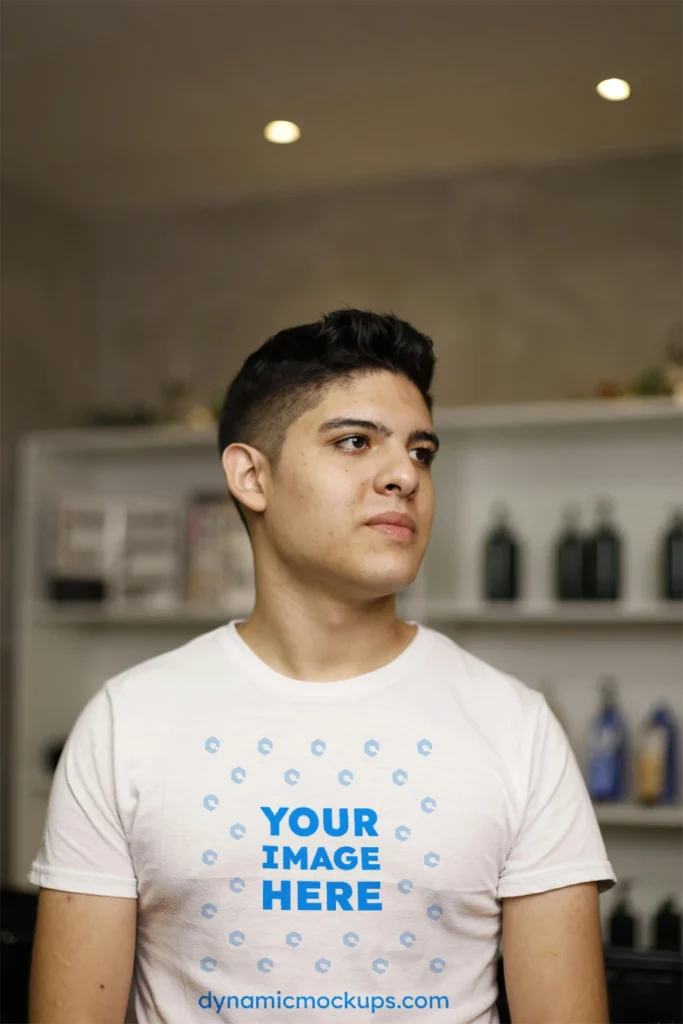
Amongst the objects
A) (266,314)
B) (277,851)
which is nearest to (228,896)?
(277,851)

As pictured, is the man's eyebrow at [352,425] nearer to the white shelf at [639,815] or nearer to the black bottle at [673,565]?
the black bottle at [673,565]

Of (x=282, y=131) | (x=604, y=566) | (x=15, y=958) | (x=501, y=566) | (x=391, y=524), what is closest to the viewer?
(x=391, y=524)

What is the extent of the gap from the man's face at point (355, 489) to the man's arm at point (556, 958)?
16.2 inches

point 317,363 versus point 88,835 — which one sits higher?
point 317,363

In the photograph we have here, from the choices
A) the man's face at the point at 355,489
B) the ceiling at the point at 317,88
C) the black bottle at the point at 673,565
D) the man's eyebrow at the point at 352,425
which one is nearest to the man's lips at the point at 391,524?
the man's face at the point at 355,489

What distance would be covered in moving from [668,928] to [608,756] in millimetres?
507

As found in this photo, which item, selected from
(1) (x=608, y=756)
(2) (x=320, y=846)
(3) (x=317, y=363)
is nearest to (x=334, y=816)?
(2) (x=320, y=846)

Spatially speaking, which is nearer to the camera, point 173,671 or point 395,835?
point 395,835

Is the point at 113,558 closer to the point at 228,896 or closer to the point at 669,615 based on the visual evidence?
the point at 669,615

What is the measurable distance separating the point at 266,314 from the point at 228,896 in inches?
132

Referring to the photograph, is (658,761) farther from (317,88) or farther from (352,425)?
(352,425)

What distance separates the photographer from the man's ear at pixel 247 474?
62.3 inches

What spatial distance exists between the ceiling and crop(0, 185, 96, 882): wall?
0.21 m

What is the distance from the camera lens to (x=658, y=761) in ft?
11.8
